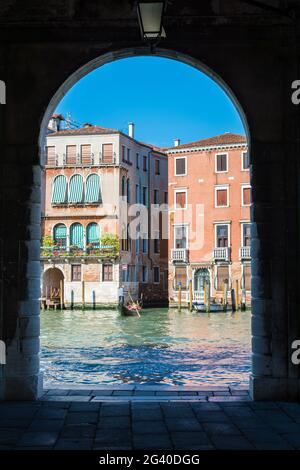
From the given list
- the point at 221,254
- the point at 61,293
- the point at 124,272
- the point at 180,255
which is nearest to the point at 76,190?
the point at 124,272

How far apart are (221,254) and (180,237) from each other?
10.3ft

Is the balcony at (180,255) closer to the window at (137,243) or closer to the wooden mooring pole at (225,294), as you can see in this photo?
the window at (137,243)

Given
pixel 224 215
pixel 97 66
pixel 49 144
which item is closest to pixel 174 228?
pixel 224 215

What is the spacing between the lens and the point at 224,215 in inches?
1395

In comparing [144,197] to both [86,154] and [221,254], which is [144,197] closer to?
[86,154]

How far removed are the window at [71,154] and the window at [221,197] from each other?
9416 mm

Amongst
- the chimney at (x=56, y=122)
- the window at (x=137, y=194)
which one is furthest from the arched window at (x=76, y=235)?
the chimney at (x=56, y=122)

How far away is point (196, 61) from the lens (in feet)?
18.2

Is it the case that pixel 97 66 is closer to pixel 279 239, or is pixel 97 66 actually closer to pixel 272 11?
pixel 272 11

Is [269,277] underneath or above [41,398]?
above

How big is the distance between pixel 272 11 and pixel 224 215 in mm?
30343

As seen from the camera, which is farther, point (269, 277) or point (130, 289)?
point (130, 289)

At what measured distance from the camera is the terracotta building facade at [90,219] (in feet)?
117

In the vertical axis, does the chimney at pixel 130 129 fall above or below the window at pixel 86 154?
above
